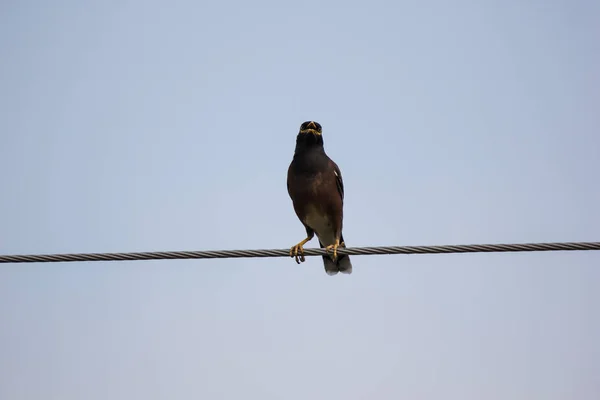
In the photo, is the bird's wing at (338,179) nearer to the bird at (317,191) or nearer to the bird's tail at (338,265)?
the bird at (317,191)

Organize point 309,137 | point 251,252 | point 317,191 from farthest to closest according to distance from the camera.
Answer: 1. point 309,137
2. point 317,191
3. point 251,252

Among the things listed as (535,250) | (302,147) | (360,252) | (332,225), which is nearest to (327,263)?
(332,225)

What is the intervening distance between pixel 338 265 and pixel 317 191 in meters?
0.78

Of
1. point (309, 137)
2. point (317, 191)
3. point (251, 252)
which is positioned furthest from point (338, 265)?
point (251, 252)

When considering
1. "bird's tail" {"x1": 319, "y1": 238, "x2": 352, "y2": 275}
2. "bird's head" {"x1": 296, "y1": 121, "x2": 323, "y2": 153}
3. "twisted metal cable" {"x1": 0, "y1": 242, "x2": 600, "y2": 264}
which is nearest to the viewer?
"twisted metal cable" {"x1": 0, "y1": 242, "x2": 600, "y2": 264}

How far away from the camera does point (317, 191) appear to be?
7.66 m

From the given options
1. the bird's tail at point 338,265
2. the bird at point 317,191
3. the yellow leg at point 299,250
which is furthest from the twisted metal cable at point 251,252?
the bird's tail at point 338,265

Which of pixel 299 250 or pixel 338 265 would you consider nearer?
pixel 299 250

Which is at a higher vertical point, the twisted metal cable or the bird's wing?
the bird's wing

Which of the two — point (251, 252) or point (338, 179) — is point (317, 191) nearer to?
point (338, 179)

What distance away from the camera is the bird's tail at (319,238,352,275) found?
302 inches

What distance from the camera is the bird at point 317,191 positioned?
25.2 ft

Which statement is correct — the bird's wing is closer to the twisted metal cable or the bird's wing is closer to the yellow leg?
the yellow leg

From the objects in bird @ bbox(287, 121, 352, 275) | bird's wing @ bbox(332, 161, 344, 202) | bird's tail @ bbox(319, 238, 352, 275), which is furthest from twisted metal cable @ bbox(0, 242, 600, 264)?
bird's wing @ bbox(332, 161, 344, 202)
